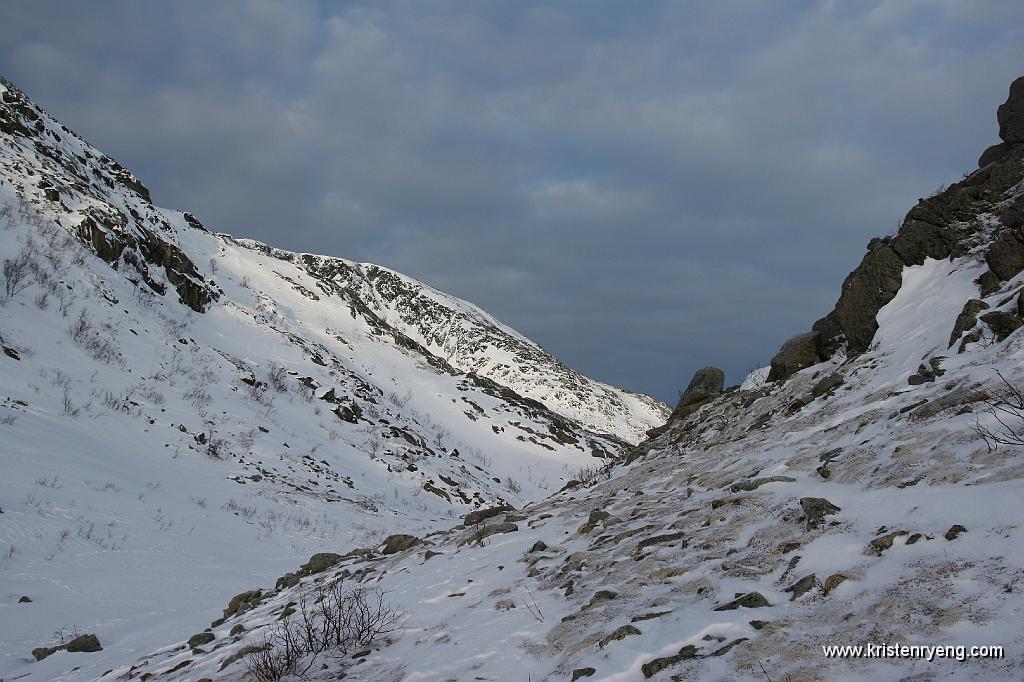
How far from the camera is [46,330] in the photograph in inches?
650

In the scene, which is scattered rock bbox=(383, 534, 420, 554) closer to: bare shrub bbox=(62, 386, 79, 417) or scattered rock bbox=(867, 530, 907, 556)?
scattered rock bbox=(867, 530, 907, 556)

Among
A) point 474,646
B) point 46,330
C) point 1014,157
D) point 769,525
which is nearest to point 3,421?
point 46,330

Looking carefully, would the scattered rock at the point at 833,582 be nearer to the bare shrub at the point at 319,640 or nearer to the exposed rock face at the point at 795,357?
the bare shrub at the point at 319,640

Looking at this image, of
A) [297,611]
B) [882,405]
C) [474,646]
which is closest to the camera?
[474,646]

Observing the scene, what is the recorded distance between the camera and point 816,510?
14.8ft

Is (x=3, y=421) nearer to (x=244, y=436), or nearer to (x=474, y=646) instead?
(x=244, y=436)

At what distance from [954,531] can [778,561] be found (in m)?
1.07

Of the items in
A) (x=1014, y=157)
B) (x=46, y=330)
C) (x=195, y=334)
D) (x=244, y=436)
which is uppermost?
(x=195, y=334)

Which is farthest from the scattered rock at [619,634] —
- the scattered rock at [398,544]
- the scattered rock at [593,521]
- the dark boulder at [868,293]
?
the dark boulder at [868,293]

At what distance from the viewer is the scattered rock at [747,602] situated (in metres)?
3.51

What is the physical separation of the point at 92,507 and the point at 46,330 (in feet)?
30.8

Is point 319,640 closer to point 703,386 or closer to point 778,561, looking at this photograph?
point 778,561

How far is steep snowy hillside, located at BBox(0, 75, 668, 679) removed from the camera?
8.62 metres

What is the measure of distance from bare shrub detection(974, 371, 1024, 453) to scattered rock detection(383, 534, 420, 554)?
25.3ft
